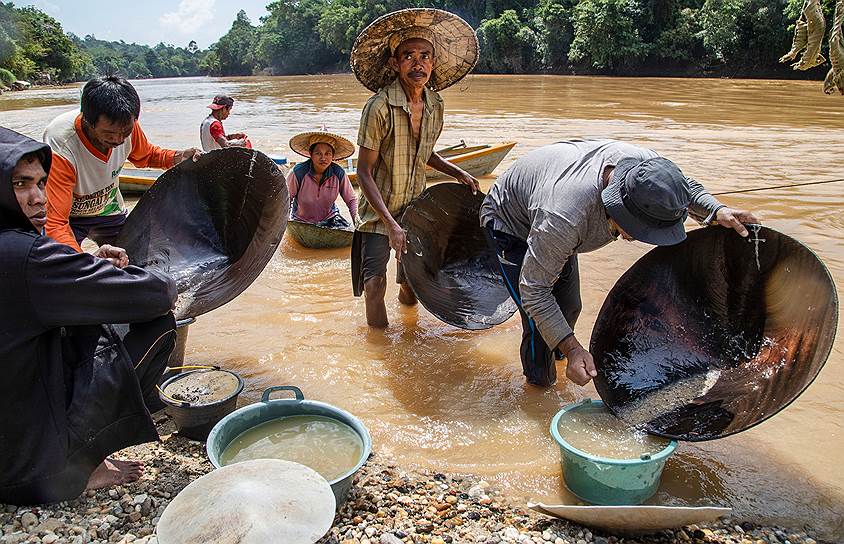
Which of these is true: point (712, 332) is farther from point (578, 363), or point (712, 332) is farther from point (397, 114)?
point (397, 114)

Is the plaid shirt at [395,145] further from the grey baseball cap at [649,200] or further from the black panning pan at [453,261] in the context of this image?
the grey baseball cap at [649,200]

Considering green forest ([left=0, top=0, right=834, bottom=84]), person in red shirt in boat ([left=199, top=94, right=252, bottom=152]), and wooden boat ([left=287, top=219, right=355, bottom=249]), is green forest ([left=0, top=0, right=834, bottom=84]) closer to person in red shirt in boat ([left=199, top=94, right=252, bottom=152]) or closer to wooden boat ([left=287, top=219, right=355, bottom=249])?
person in red shirt in boat ([left=199, top=94, right=252, bottom=152])

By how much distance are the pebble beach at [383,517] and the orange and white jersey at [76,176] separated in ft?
3.63

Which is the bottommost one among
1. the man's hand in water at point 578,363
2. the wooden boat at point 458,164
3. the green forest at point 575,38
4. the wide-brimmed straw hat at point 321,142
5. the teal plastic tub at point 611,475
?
the teal plastic tub at point 611,475

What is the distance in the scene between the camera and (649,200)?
1.99m

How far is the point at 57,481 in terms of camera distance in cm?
195

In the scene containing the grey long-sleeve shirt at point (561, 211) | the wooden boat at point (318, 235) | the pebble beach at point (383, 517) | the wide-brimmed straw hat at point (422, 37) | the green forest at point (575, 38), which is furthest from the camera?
the green forest at point (575, 38)

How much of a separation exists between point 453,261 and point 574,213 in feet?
5.63

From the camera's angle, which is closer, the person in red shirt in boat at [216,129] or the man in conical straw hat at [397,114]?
the man in conical straw hat at [397,114]

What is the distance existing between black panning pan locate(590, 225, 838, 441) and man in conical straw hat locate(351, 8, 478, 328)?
124 cm

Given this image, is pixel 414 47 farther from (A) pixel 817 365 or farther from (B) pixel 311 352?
(A) pixel 817 365

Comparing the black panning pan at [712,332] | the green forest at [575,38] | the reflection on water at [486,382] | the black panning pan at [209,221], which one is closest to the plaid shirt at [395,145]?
the black panning pan at [209,221]

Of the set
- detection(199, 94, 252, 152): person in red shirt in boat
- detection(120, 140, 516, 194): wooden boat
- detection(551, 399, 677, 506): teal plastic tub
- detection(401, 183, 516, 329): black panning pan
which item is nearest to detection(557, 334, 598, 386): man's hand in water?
detection(551, 399, 677, 506): teal plastic tub

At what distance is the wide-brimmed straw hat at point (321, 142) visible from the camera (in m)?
4.86
